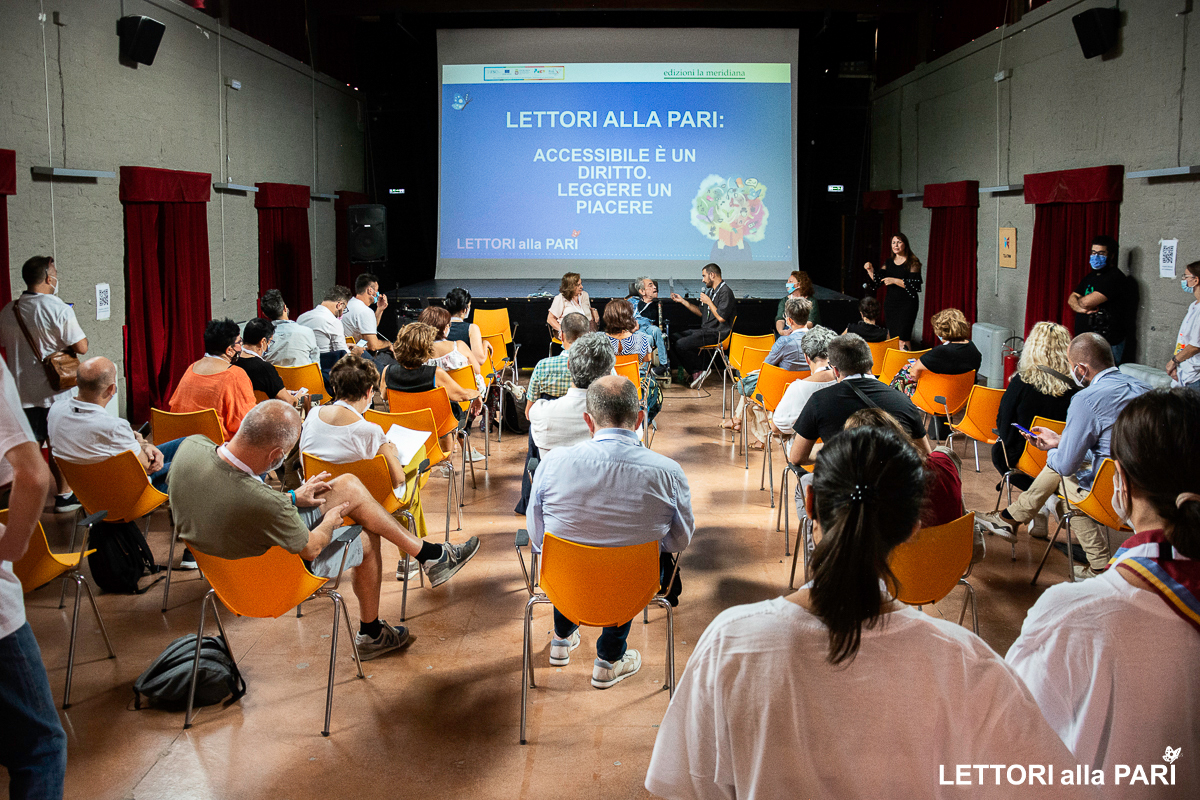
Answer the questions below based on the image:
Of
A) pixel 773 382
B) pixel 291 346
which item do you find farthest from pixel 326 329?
pixel 773 382

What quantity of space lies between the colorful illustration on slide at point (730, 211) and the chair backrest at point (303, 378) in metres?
6.24

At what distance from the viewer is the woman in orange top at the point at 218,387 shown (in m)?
4.67

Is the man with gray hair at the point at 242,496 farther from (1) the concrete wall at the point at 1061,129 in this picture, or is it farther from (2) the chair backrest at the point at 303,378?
(1) the concrete wall at the point at 1061,129

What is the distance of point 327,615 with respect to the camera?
393 cm

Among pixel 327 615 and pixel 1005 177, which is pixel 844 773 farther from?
pixel 1005 177

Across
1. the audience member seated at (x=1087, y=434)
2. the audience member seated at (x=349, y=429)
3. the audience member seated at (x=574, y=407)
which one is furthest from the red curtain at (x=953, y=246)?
the audience member seated at (x=349, y=429)

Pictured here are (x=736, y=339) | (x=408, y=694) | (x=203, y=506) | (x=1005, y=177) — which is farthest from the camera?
(x=1005, y=177)

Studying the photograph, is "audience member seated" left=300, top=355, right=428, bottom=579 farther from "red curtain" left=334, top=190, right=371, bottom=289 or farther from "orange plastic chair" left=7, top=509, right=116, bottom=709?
"red curtain" left=334, top=190, right=371, bottom=289

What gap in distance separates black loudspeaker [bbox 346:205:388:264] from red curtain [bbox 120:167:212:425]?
257 centimetres

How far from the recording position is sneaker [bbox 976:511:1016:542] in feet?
14.5

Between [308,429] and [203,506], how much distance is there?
0.91m

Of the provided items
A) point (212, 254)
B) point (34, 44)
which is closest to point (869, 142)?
point (212, 254)

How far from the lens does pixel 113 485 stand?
12.6 ft

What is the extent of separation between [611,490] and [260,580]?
48.4 inches
